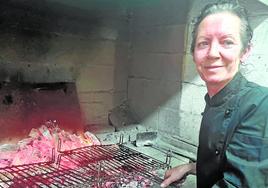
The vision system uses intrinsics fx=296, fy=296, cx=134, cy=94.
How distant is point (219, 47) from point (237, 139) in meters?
0.38

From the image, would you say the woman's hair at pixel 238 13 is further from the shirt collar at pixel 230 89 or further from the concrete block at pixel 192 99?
the concrete block at pixel 192 99

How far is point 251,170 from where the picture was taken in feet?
3.47

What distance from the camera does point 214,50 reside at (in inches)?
47.8

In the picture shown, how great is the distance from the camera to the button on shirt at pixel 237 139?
3.48 ft

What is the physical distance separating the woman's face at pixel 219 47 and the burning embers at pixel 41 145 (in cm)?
116

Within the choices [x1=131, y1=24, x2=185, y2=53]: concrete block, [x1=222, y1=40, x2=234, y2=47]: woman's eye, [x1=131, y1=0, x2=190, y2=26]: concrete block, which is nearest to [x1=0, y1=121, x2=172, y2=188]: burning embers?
[x1=222, y1=40, x2=234, y2=47]: woman's eye

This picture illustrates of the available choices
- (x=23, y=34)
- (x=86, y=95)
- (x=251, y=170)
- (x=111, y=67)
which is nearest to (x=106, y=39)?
(x=111, y=67)

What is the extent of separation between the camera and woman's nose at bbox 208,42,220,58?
1.21m

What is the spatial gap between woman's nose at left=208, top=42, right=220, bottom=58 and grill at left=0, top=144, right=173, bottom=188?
0.83 meters

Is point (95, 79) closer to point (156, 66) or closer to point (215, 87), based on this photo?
point (156, 66)

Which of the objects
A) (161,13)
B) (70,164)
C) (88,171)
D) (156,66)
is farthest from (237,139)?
(161,13)

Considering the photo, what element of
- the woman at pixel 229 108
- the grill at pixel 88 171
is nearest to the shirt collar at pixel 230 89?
the woman at pixel 229 108

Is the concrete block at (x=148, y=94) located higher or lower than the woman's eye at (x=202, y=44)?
lower

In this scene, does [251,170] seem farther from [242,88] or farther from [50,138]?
[50,138]
